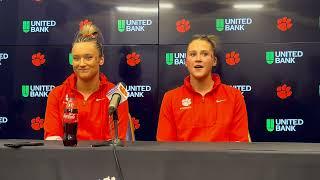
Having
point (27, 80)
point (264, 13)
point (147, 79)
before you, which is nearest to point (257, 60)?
point (264, 13)

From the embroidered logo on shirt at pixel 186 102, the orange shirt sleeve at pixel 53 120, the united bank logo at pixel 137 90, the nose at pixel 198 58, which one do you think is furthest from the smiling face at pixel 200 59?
the united bank logo at pixel 137 90

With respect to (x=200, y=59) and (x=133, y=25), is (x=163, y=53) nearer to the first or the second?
(x=133, y=25)

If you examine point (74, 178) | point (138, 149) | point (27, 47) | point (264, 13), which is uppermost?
point (264, 13)

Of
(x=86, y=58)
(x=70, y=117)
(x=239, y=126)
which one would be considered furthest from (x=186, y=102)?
(x=70, y=117)

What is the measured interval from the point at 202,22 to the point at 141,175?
258 cm

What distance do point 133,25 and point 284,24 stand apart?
1363 millimetres

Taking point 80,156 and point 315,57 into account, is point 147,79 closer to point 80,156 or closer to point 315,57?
point 315,57

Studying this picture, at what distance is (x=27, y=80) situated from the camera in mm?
4309

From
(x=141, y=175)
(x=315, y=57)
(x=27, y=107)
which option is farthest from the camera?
(x=27, y=107)

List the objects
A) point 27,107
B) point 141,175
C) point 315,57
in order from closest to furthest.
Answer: point 141,175
point 315,57
point 27,107

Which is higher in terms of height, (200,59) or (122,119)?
(200,59)

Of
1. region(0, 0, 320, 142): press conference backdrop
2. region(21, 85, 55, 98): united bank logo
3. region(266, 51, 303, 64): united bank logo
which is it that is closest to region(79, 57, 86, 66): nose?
region(0, 0, 320, 142): press conference backdrop

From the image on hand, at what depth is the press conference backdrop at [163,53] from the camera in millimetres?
4020

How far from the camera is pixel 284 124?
4008mm
